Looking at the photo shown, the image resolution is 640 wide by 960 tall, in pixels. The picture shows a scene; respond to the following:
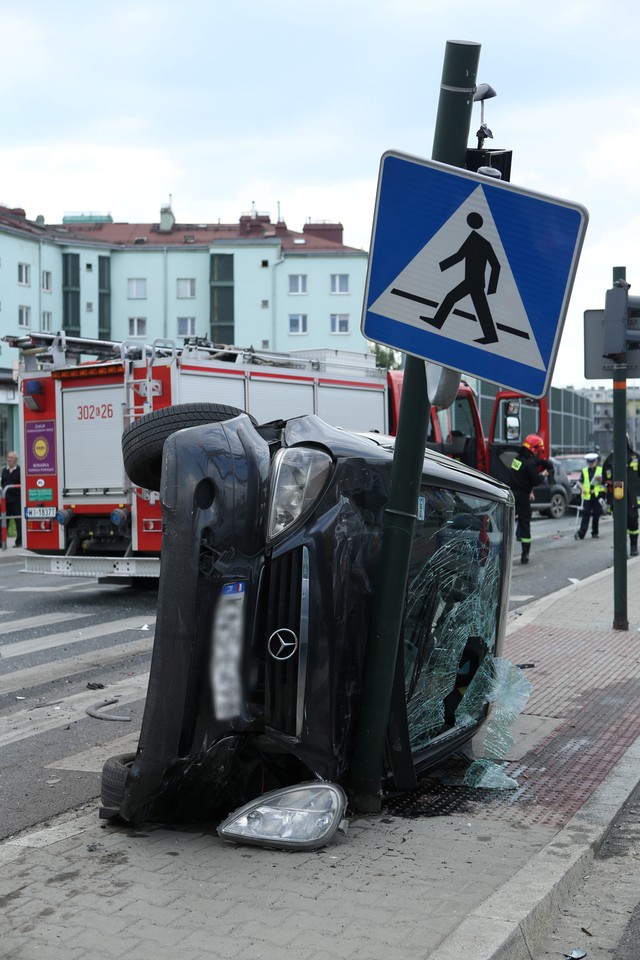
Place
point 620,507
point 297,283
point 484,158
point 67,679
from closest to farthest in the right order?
1. point 484,158
2. point 67,679
3. point 620,507
4. point 297,283

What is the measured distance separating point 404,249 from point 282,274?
6810 cm

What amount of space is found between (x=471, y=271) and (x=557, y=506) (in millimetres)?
28117

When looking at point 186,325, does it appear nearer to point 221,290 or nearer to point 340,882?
point 221,290

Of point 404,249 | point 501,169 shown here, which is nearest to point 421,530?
point 404,249

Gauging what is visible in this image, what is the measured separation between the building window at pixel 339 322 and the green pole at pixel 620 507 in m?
61.8

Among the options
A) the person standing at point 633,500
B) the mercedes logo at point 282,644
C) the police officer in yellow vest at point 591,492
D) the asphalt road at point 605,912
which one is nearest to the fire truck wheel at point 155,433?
the mercedes logo at point 282,644

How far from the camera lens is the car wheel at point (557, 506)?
31578 millimetres

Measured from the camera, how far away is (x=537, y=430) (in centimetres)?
2419

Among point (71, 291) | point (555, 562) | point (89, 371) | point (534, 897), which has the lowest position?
point (555, 562)

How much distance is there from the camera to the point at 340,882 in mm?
3797

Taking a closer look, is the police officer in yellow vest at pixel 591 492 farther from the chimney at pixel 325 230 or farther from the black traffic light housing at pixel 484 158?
the chimney at pixel 325 230

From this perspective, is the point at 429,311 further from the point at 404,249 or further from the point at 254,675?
the point at 254,675

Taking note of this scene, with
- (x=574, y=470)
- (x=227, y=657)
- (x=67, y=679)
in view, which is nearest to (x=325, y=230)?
(x=574, y=470)

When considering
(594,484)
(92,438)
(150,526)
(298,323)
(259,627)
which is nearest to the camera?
(259,627)
